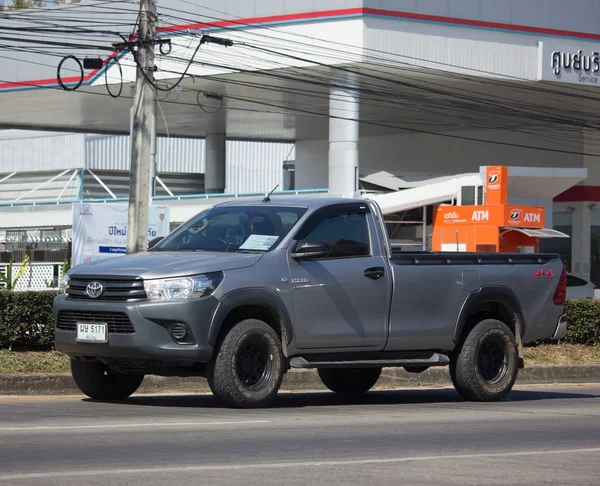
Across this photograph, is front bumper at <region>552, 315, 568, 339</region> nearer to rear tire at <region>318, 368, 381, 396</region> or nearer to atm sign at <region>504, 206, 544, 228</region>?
rear tire at <region>318, 368, 381, 396</region>

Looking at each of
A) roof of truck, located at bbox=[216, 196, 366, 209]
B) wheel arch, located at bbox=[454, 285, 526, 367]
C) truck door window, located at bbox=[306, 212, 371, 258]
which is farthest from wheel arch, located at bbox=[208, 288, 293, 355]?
wheel arch, located at bbox=[454, 285, 526, 367]

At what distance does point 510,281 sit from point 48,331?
598cm

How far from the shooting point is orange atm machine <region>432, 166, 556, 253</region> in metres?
33.0

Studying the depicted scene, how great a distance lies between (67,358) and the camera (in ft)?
49.5

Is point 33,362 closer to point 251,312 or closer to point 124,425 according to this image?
point 251,312

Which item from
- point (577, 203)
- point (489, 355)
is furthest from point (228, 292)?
point (577, 203)

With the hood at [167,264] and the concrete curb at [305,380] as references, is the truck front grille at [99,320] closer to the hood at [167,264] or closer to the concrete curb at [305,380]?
the hood at [167,264]

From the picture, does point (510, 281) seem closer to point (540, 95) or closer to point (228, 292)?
point (228, 292)

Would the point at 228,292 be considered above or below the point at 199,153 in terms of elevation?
below

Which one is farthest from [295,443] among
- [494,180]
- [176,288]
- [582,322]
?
[494,180]

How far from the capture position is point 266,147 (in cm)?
7619

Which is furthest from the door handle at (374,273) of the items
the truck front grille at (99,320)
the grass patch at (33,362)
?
the grass patch at (33,362)

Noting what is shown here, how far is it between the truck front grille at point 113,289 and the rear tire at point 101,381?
910 millimetres

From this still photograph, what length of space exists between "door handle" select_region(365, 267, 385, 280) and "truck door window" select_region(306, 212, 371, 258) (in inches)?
8.3
